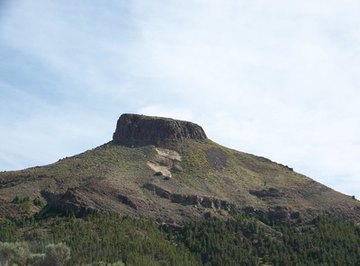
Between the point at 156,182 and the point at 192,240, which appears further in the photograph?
the point at 156,182

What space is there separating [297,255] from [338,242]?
14061 mm

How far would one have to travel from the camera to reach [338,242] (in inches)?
6280

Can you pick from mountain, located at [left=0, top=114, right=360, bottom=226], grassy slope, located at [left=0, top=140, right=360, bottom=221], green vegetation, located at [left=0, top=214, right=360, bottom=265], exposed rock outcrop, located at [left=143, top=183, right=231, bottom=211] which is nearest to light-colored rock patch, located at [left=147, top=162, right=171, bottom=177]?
mountain, located at [left=0, top=114, right=360, bottom=226]

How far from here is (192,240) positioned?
15125cm

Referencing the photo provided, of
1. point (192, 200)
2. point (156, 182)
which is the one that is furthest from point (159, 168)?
point (192, 200)

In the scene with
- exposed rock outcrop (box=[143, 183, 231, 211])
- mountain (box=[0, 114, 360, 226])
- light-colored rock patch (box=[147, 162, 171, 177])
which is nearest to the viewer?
mountain (box=[0, 114, 360, 226])

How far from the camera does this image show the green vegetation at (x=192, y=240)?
128250mm

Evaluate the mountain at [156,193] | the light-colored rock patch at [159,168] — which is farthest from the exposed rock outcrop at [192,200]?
the light-colored rock patch at [159,168]

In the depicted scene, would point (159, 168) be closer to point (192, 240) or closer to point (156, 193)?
point (156, 193)

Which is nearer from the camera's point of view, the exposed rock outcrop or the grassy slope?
the grassy slope

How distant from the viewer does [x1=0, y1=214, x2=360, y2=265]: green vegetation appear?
421ft

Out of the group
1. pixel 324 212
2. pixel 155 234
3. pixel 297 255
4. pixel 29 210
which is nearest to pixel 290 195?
pixel 324 212

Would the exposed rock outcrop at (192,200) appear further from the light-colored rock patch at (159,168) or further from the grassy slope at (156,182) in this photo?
the light-colored rock patch at (159,168)

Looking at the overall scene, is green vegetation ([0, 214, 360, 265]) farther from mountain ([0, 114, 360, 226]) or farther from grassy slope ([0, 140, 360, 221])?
grassy slope ([0, 140, 360, 221])
